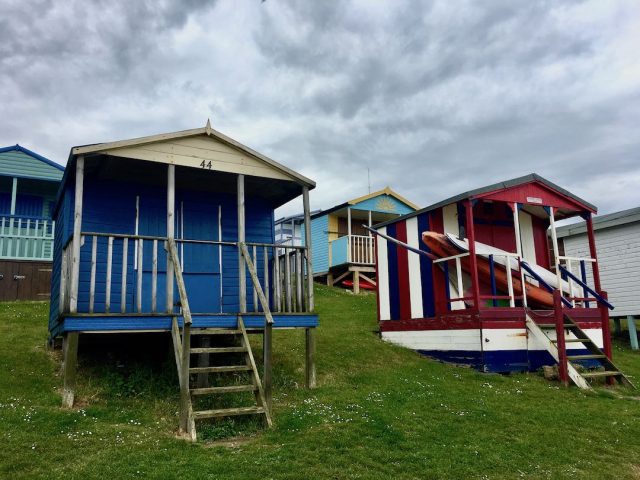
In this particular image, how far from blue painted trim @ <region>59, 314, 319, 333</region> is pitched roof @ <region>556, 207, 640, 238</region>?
12140 millimetres

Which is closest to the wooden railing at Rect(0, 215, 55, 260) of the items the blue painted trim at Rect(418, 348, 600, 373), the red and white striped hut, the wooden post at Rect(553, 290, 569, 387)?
the red and white striped hut

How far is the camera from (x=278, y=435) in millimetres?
6508

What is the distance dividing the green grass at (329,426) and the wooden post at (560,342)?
0.30 m

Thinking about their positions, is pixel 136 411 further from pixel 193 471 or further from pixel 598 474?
pixel 598 474

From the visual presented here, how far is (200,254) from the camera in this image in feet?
33.3

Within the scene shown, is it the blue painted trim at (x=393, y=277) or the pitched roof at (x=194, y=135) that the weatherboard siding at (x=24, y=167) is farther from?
the blue painted trim at (x=393, y=277)

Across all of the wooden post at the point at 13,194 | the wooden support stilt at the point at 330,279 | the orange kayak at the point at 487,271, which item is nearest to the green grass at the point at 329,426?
the orange kayak at the point at 487,271

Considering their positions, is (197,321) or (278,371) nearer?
(197,321)

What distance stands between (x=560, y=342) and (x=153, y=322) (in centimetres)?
700

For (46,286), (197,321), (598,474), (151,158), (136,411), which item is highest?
(151,158)

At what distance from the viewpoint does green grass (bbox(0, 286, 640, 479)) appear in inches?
219

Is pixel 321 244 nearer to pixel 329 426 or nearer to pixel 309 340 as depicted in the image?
pixel 309 340

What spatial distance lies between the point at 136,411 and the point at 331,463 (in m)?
3.06

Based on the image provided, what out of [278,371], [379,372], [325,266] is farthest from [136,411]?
[325,266]
